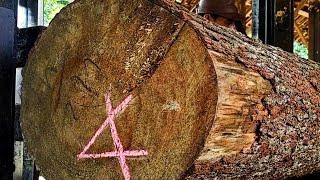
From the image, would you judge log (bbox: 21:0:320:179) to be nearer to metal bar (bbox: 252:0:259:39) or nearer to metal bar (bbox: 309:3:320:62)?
metal bar (bbox: 252:0:259:39)

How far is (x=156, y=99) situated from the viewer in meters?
1.41

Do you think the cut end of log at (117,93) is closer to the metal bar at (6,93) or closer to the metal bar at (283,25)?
the metal bar at (6,93)

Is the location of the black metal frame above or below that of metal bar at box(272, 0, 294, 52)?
below

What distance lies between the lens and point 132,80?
150 cm

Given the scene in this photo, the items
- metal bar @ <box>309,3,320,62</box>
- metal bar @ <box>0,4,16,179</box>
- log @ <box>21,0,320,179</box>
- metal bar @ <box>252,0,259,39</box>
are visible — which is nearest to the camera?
log @ <box>21,0,320,179</box>

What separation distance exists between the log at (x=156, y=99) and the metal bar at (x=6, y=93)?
0.20 feet

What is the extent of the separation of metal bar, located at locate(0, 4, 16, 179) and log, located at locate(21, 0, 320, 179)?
0.06m

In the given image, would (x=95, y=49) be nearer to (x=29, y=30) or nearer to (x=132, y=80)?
(x=132, y=80)

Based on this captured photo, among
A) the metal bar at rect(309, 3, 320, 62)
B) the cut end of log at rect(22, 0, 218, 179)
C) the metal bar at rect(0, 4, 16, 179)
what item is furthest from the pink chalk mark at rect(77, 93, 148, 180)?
the metal bar at rect(309, 3, 320, 62)

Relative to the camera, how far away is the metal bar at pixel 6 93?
1856mm

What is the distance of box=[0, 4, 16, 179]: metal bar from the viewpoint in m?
1.86

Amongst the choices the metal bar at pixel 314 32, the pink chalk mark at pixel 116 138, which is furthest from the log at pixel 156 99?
the metal bar at pixel 314 32

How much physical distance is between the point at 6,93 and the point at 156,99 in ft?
2.55

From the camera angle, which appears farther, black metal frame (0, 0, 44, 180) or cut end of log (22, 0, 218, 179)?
black metal frame (0, 0, 44, 180)
